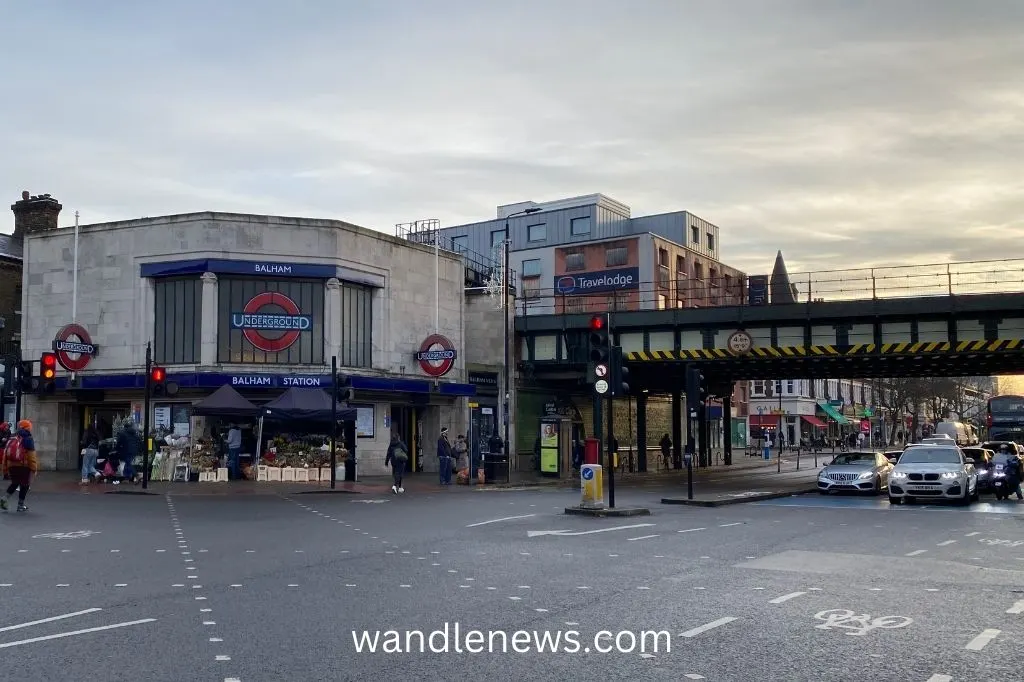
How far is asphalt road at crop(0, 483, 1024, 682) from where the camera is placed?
7117 mm

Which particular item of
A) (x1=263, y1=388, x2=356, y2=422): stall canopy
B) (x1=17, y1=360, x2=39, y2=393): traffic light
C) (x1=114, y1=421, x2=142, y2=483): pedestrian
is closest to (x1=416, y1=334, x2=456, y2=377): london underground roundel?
(x1=263, y1=388, x2=356, y2=422): stall canopy

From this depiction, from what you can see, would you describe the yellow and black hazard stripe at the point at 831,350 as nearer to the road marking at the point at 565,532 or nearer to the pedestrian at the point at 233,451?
the pedestrian at the point at 233,451

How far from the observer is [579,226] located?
73.6 m

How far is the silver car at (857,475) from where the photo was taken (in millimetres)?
27188

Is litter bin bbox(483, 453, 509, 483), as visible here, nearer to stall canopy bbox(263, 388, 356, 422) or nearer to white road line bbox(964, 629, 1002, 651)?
stall canopy bbox(263, 388, 356, 422)

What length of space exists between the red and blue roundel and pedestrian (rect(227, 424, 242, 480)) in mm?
3636

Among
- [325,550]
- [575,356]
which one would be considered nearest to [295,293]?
[575,356]

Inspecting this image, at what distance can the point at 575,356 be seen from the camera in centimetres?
4206

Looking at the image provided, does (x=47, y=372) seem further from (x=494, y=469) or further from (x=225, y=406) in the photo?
(x=494, y=469)

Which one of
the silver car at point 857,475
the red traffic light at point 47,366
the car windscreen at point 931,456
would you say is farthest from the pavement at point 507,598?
the silver car at point 857,475

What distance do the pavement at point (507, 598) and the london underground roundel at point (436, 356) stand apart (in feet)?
61.7

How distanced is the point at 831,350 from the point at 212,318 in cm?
2251

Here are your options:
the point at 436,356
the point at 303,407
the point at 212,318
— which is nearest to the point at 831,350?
the point at 436,356

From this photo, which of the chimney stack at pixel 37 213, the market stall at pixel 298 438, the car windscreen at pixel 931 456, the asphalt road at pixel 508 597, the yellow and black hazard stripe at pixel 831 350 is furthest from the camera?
the chimney stack at pixel 37 213
